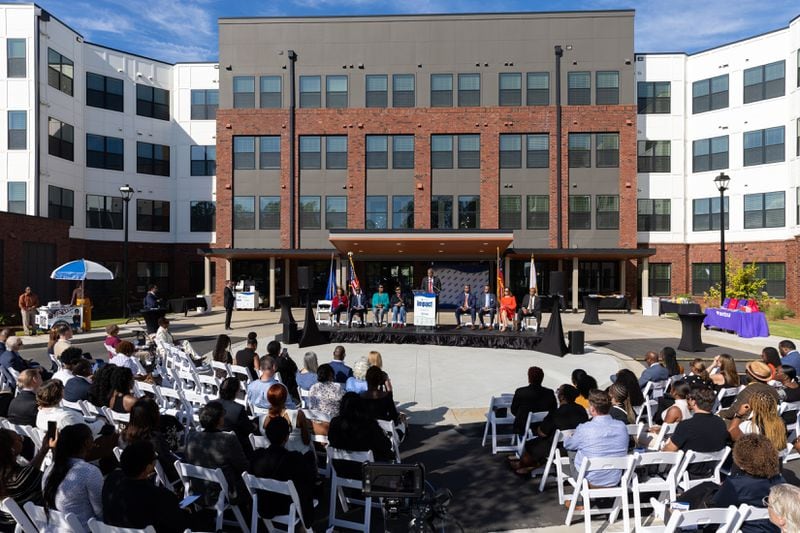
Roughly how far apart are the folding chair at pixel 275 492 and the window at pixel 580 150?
3111 cm

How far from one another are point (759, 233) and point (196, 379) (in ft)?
112

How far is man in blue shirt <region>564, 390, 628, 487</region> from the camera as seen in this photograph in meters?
5.29

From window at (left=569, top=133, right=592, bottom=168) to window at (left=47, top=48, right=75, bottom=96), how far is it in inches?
1194

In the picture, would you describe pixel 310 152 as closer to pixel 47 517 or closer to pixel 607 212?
pixel 607 212

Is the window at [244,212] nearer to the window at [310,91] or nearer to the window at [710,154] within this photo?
the window at [310,91]

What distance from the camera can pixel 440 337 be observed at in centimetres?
1805

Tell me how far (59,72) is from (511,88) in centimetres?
2661

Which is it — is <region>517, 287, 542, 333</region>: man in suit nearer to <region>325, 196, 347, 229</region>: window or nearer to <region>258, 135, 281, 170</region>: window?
<region>325, 196, 347, 229</region>: window

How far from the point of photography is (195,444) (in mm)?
4910

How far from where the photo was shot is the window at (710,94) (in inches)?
1293

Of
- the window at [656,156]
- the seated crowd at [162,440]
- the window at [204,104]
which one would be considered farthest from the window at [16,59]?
the window at [656,156]

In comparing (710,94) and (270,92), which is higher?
(710,94)

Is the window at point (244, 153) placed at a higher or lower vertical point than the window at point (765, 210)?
higher

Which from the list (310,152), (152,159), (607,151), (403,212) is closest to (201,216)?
(152,159)
